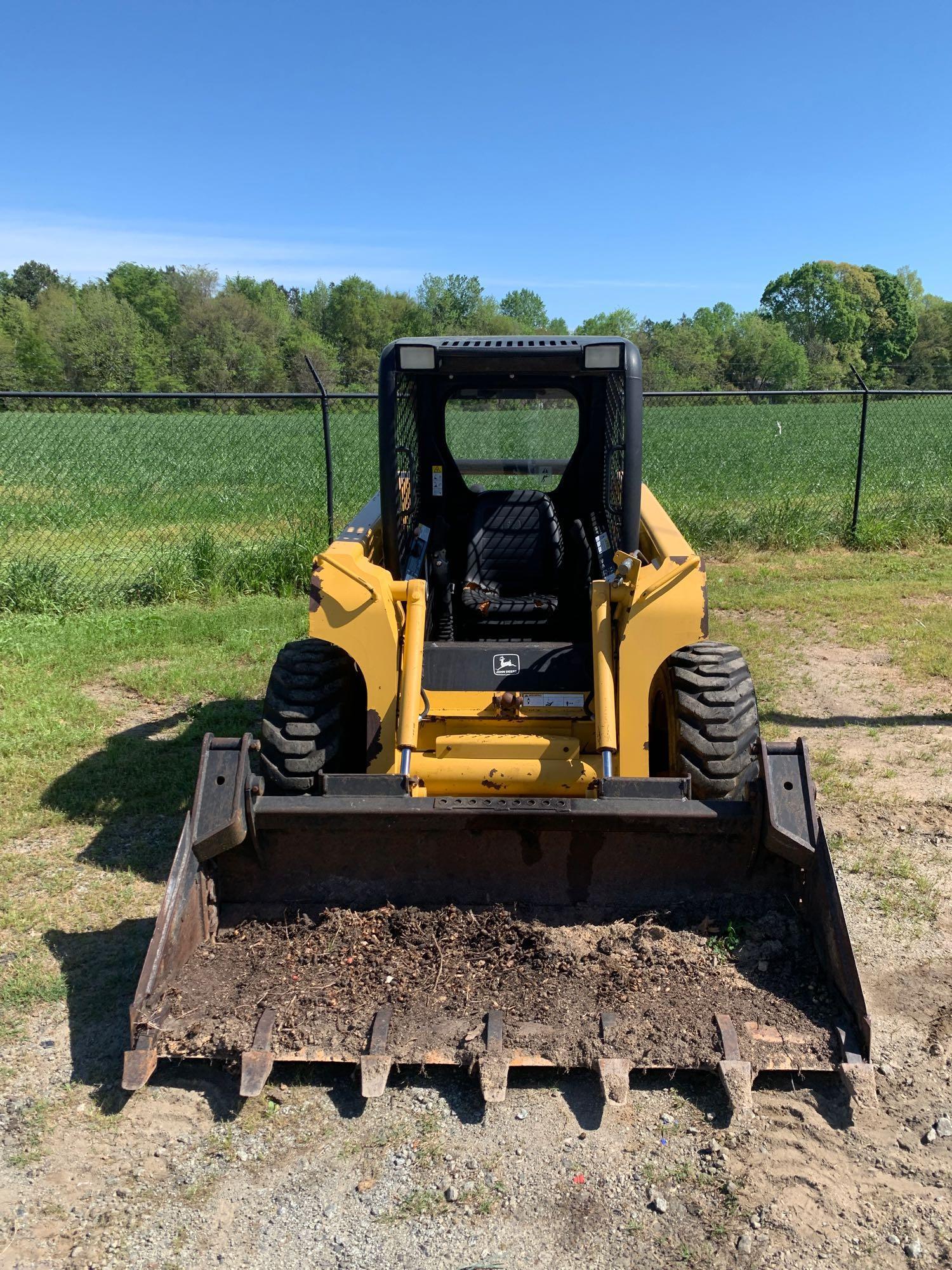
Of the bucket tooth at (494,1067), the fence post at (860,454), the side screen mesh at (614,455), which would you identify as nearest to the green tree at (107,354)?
the fence post at (860,454)

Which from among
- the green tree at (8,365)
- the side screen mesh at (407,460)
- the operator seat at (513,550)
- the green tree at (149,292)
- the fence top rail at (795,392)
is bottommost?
the operator seat at (513,550)

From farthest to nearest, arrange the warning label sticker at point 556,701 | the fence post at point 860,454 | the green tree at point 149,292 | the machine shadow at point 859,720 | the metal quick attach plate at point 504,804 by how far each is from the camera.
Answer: the green tree at point 149,292
the fence post at point 860,454
the machine shadow at point 859,720
the warning label sticker at point 556,701
the metal quick attach plate at point 504,804

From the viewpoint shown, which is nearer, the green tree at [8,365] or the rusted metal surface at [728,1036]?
the rusted metal surface at [728,1036]

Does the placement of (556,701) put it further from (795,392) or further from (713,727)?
(795,392)

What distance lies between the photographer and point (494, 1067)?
9.16ft

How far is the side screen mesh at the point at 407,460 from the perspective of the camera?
4.29 m

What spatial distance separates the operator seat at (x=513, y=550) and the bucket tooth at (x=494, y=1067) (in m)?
2.28

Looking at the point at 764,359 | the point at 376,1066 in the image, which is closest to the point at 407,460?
the point at 376,1066

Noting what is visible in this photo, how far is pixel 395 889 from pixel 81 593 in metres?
6.27

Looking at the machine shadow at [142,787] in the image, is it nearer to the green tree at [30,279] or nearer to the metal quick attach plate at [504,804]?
the metal quick attach plate at [504,804]

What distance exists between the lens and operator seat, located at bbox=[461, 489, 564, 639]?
491 centimetres

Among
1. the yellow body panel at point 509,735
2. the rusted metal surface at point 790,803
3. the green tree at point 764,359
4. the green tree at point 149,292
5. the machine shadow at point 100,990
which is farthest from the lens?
the green tree at point 149,292

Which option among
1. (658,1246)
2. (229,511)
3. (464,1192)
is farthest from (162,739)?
(229,511)

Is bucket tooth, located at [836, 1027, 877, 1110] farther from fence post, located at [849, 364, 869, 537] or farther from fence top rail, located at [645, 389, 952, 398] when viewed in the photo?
fence post, located at [849, 364, 869, 537]
